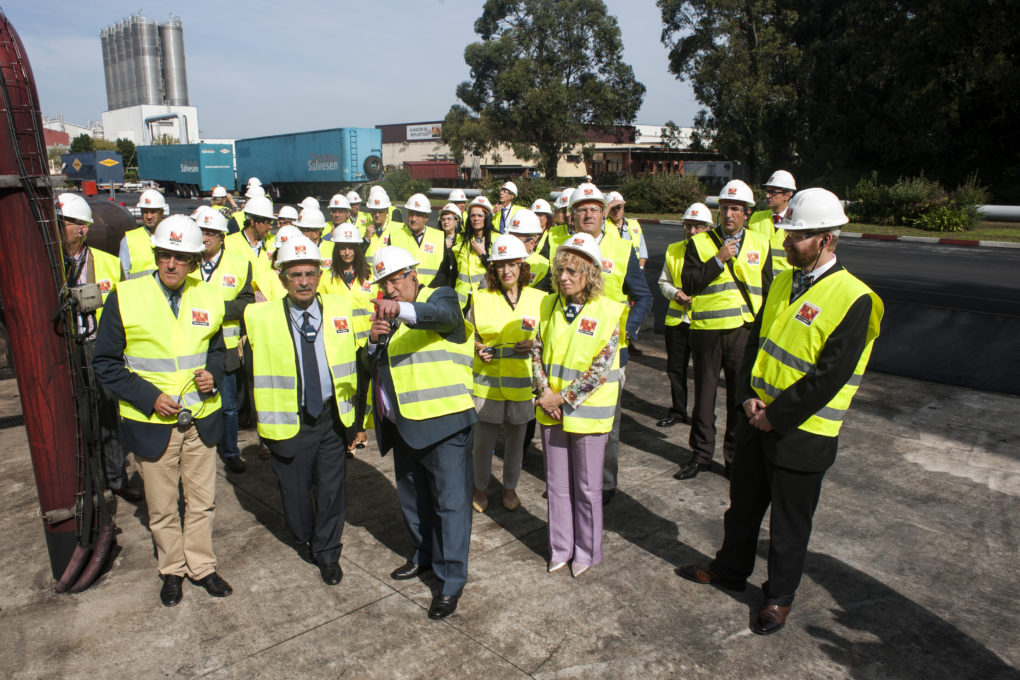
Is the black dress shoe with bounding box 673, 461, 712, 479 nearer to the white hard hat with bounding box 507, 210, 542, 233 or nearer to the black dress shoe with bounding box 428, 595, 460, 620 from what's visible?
the white hard hat with bounding box 507, 210, 542, 233

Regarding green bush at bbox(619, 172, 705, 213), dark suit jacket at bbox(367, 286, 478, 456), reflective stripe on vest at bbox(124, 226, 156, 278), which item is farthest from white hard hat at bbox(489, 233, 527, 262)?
green bush at bbox(619, 172, 705, 213)

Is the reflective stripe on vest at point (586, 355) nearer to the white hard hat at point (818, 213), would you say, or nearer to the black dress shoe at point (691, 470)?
the white hard hat at point (818, 213)

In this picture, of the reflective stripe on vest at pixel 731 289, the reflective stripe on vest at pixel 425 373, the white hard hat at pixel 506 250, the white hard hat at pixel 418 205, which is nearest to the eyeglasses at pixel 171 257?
the reflective stripe on vest at pixel 425 373

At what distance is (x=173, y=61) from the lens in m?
129

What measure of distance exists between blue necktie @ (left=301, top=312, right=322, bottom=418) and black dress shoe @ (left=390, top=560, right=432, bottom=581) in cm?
104

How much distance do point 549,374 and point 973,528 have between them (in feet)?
9.80

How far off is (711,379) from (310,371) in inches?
122

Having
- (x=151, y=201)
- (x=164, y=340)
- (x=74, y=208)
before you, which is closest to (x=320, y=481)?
(x=164, y=340)

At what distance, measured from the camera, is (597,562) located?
4.15 m

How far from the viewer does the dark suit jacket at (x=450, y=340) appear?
3.48 metres

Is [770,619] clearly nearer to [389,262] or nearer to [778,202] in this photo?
[389,262]

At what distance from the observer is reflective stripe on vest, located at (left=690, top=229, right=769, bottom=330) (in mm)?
5438

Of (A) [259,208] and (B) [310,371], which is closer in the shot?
(B) [310,371]

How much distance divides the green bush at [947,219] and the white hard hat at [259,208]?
2249 cm
